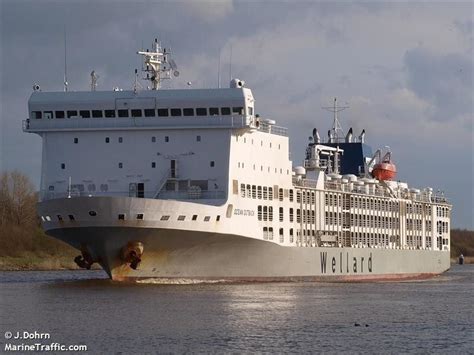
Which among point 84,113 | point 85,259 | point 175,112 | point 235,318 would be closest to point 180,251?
point 85,259

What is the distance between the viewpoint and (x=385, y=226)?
76.5 m

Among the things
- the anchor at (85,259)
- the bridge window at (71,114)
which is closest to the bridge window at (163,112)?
the bridge window at (71,114)

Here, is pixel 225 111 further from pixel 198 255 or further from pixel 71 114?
pixel 71 114

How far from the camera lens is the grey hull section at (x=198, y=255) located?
52469 mm

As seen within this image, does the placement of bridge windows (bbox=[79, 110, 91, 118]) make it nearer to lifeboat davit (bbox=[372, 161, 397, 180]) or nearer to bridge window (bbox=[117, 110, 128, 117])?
bridge window (bbox=[117, 110, 128, 117])

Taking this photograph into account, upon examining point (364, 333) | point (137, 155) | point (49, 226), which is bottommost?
point (364, 333)

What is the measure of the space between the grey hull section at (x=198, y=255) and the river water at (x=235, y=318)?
1024 millimetres

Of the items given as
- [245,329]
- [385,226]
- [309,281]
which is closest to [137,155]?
[309,281]

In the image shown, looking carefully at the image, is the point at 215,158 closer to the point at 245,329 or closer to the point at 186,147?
the point at 186,147

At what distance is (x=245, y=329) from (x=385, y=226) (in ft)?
130

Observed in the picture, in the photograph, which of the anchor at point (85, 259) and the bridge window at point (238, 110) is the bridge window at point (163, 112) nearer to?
the bridge window at point (238, 110)

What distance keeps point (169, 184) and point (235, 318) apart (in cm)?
1596

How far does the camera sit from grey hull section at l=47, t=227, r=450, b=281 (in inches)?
2066

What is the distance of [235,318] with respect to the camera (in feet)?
134
